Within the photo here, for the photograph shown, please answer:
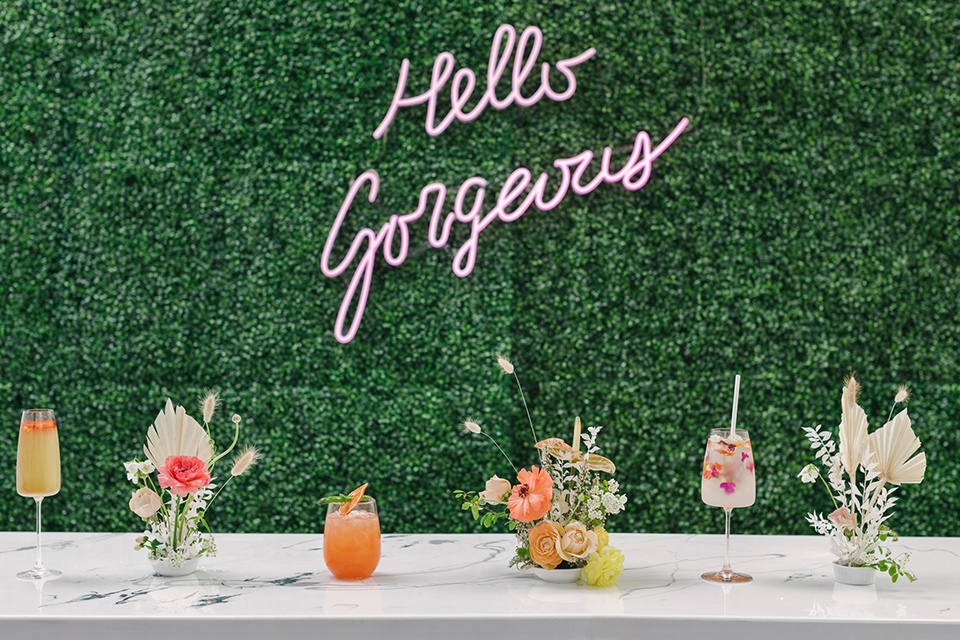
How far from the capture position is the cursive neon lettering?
319 cm

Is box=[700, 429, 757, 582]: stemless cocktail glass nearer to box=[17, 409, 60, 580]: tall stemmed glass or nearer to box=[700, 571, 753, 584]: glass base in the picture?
box=[700, 571, 753, 584]: glass base

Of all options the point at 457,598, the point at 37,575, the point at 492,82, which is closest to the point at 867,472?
the point at 457,598

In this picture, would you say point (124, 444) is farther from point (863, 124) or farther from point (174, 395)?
point (863, 124)

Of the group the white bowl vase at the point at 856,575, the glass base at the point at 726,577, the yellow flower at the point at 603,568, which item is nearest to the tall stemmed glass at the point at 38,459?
the yellow flower at the point at 603,568

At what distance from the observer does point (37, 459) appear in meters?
1.73

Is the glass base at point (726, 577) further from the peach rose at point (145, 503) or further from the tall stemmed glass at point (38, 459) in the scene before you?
the tall stemmed glass at point (38, 459)

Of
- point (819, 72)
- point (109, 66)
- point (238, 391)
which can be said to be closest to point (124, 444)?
point (238, 391)

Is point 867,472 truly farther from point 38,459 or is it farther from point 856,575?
point 38,459

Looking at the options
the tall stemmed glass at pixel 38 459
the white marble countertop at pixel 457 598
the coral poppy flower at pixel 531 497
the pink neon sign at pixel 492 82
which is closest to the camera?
the white marble countertop at pixel 457 598

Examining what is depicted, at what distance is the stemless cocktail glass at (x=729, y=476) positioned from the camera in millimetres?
1689

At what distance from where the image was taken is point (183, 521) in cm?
173

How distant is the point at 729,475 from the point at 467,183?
1792mm

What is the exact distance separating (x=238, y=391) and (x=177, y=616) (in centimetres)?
189

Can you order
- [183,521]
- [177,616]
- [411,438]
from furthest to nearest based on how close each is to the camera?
[411,438], [183,521], [177,616]
